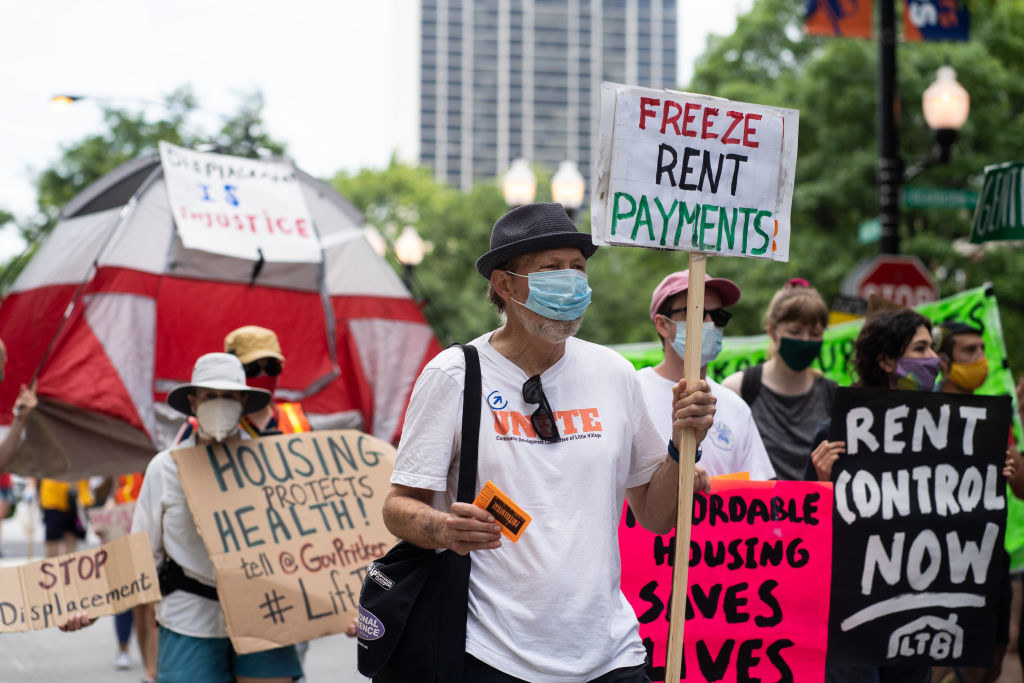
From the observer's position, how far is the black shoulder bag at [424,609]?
122 inches

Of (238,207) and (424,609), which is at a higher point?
(238,207)

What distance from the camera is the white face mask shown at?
502 centimetres

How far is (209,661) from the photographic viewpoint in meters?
4.89

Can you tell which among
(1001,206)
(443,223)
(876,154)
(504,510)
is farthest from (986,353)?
(443,223)

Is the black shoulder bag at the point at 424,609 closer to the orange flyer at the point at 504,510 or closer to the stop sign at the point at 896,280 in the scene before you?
the orange flyer at the point at 504,510

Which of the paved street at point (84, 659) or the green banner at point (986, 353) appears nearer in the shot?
the green banner at point (986, 353)

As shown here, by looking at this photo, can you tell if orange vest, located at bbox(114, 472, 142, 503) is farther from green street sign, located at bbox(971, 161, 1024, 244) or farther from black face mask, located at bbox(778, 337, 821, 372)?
green street sign, located at bbox(971, 161, 1024, 244)

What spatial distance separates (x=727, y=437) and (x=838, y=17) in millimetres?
8518

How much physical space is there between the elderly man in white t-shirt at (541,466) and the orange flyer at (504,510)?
0.15ft

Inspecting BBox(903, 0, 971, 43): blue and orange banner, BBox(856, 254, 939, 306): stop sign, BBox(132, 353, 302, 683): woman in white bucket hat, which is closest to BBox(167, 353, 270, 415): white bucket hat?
BBox(132, 353, 302, 683): woman in white bucket hat

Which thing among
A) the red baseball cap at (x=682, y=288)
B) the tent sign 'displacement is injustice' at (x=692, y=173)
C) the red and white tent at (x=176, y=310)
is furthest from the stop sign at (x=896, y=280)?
the tent sign 'displacement is injustice' at (x=692, y=173)

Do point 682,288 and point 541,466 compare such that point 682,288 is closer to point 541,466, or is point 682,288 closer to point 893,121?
point 541,466

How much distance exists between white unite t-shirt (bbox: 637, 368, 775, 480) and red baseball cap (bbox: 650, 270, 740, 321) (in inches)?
11.7

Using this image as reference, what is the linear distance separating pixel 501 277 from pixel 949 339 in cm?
326
